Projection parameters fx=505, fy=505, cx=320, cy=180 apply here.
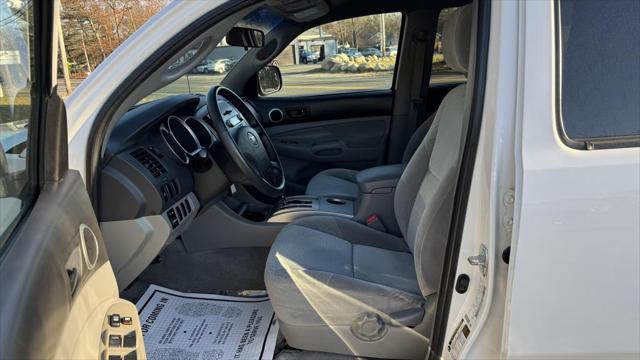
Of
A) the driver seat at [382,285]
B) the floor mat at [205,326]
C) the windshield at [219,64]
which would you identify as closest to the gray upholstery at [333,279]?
the driver seat at [382,285]

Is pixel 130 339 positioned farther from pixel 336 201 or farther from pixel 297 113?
pixel 297 113

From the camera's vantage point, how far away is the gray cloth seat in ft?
8.61

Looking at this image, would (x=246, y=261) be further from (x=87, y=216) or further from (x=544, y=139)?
(x=544, y=139)

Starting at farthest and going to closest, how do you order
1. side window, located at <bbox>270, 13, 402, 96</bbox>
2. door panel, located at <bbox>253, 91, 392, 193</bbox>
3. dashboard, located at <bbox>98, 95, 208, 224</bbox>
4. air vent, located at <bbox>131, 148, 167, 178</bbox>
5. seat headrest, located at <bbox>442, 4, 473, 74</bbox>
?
door panel, located at <bbox>253, 91, 392, 193</bbox> < side window, located at <bbox>270, 13, 402, 96</bbox> < air vent, located at <bbox>131, 148, 167, 178</bbox> < dashboard, located at <bbox>98, 95, 208, 224</bbox> < seat headrest, located at <bbox>442, 4, 473, 74</bbox>

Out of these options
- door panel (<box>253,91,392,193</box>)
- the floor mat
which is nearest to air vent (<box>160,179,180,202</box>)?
the floor mat

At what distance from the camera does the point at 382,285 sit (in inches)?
65.8

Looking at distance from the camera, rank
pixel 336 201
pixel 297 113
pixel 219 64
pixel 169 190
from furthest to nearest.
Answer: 1. pixel 297 113
2. pixel 219 64
3. pixel 336 201
4. pixel 169 190

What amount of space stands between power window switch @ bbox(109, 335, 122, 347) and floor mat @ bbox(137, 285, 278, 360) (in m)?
0.56

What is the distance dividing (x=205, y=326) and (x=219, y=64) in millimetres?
1770

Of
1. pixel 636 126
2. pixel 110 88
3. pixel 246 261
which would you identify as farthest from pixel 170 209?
pixel 636 126

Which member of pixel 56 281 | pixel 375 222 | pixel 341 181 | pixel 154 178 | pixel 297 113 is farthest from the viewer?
pixel 297 113

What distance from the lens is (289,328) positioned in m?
1.65

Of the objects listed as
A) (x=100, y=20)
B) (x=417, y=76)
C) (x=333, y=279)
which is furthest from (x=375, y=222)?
(x=100, y=20)

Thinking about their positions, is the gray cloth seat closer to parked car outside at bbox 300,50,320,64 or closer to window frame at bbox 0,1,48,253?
parked car outside at bbox 300,50,320,64
